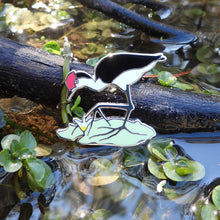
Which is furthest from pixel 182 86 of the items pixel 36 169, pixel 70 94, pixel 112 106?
pixel 36 169

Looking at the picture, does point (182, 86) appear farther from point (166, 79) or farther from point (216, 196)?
point (216, 196)

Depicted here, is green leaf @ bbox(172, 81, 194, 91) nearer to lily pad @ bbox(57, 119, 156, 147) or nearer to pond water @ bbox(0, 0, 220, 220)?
pond water @ bbox(0, 0, 220, 220)

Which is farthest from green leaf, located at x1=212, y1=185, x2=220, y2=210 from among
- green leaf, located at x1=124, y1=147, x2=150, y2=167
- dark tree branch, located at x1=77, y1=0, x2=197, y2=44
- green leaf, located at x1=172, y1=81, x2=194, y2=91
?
dark tree branch, located at x1=77, y1=0, x2=197, y2=44

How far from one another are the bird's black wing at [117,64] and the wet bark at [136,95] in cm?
12

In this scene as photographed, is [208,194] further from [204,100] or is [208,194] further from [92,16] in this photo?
[92,16]

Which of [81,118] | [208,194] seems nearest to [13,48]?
[81,118]

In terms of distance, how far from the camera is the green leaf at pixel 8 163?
1.13 meters

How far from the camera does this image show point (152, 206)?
1118mm

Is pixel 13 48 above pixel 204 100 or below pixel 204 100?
above

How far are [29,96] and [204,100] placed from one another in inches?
30.9

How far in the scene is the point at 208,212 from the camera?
1.07 meters

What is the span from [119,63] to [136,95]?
0.18 metres

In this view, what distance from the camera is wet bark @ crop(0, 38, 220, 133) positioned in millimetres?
1328

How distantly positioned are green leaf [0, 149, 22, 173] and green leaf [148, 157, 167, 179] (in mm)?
508
